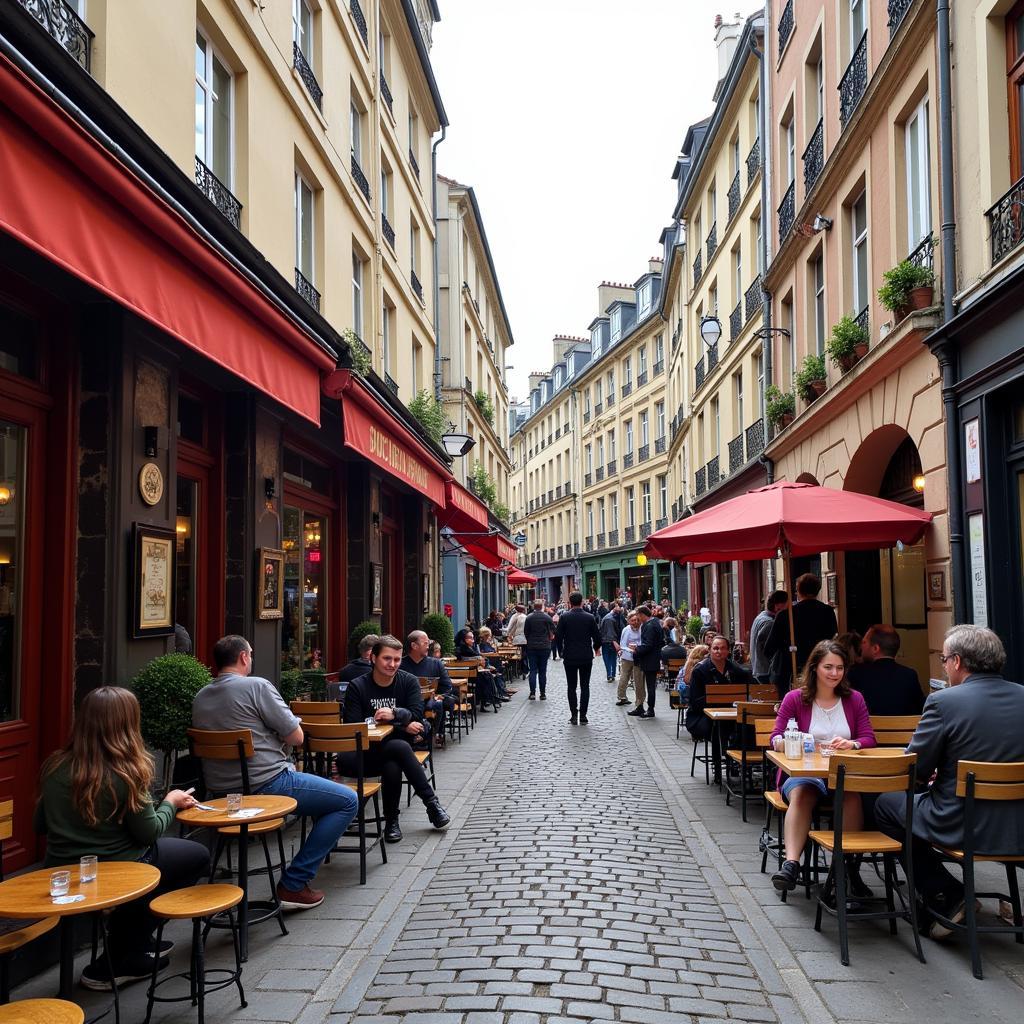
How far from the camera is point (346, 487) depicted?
13.5 m

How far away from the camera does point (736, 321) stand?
21312 millimetres

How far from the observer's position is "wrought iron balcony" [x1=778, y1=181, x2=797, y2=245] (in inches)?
616

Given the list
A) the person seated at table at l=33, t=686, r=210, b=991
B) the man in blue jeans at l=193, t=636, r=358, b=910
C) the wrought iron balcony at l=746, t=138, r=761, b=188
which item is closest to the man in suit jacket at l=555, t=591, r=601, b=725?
the man in blue jeans at l=193, t=636, r=358, b=910

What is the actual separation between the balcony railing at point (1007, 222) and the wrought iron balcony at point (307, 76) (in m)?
7.59

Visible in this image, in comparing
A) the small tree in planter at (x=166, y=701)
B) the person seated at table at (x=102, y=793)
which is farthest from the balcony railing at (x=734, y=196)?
the person seated at table at (x=102, y=793)

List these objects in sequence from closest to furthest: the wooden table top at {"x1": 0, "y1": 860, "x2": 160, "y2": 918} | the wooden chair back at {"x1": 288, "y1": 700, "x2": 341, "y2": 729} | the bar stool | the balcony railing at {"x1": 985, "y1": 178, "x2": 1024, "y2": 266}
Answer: the wooden table top at {"x1": 0, "y1": 860, "x2": 160, "y2": 918}, the bar stool, the balcony railing at {"x1": 985, "y1": 178, "x2": 1024, "y2": 266}, the wooden chair back at {"x1": 288, "y1": 700, "x2": 341, "y2": 729}

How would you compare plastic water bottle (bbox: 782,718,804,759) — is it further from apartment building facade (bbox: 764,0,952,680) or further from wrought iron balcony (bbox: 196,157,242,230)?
wrought iron balcony (bbox: 196,157,242,230)

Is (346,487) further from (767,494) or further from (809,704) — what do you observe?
(809,704)

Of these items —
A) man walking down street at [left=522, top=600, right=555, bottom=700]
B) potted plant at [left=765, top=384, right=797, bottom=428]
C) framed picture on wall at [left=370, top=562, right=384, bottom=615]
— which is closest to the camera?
framed picture on wall at [left=370, top=562, right=384, bottom=615]

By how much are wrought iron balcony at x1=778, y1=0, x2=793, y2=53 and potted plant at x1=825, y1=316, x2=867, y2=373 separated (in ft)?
21.9

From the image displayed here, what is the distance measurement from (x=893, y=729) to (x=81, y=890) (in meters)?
4.94

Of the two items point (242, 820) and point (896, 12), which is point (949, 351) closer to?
point (896, 12)

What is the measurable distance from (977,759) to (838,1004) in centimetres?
137

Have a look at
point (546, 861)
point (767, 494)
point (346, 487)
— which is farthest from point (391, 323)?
point (546, 861)
